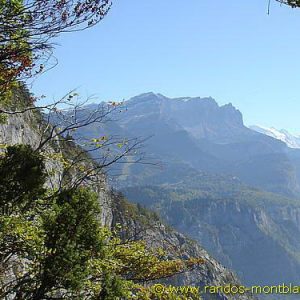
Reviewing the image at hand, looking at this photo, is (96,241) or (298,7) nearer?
(298,7)

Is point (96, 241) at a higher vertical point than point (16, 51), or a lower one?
lower

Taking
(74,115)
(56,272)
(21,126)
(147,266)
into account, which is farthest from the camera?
(21,126)

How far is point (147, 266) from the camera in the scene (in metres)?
17.5

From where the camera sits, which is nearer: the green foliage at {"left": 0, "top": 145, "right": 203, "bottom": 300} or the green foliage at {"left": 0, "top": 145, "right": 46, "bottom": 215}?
the green foliage at {"left": 0, "top": 145, "right": 203, "bottom": 300}

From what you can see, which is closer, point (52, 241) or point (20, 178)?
point (52, 241)

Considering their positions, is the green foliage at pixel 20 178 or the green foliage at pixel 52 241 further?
the green foliage at pixel 20 178

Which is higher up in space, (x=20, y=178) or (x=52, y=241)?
(x=20, y=178)

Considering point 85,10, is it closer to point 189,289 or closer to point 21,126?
point 189,289

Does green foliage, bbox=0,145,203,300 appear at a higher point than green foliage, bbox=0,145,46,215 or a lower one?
lower

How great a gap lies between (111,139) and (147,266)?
6.55m

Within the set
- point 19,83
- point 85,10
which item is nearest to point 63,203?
point 19,83

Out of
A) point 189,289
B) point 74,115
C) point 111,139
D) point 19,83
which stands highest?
Answer: point 19,83

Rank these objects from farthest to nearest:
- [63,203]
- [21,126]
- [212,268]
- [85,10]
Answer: [212,268]
[21,126]
[63,203]
[85,10]

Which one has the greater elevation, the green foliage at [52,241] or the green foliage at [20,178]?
the green foliage at [20,178]
